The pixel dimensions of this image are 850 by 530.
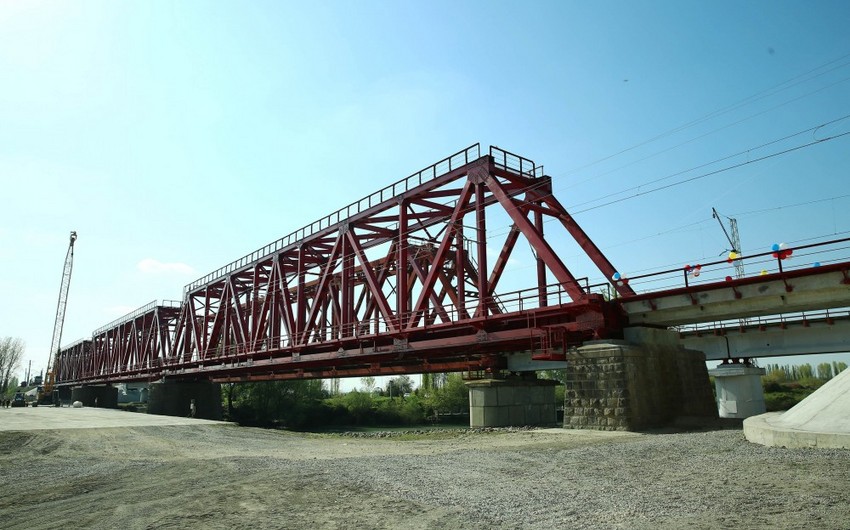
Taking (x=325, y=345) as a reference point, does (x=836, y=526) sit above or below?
below

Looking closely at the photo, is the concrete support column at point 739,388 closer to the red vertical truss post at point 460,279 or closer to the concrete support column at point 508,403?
the concrete support column at point 508,403

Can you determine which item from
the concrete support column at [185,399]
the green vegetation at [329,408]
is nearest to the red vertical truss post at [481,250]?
the concrete support column at [185,399]

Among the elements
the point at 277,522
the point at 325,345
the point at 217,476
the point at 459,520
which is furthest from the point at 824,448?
→ the point at 325,345

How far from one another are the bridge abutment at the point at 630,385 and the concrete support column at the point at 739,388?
1419 cm

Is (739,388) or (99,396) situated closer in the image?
(739,388)

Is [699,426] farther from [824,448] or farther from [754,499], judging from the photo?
[754,499]

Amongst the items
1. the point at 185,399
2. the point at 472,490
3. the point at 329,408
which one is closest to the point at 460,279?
the point at 472,490

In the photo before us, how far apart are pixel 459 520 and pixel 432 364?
25.2m

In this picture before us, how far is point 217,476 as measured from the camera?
38.0 feet

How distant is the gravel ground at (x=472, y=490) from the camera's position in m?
7.13

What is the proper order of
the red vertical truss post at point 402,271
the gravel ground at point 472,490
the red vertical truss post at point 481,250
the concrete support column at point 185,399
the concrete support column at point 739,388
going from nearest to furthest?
the gravel ground at point 472,490 → the red vertical truss post at point 481,250 → the red vertical truss post at point 402,271 → the concrete support column at point 739,388 → the concrete support column at point 185,399

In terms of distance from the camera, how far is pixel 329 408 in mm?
75875

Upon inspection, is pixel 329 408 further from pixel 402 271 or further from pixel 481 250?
pixel 481 250

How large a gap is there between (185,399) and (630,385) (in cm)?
5336
